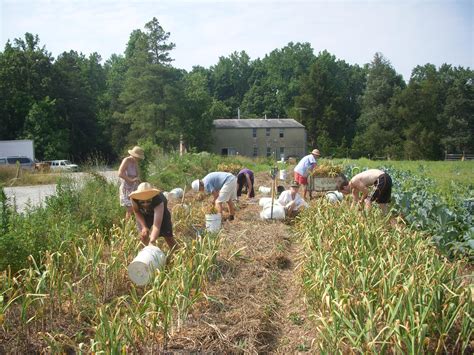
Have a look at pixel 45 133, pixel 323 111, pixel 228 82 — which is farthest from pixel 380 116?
pixel 45 133

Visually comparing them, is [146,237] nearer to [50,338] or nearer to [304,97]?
[50,338]

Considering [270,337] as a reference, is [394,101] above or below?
above

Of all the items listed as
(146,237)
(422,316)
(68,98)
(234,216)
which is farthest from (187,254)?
(68,98)

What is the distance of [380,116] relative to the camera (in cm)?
4931

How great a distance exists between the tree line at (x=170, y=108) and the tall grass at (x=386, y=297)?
A: 113 ft

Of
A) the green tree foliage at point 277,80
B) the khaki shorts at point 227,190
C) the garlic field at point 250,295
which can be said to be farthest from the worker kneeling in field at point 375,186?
the green tree foliage at point 277,80

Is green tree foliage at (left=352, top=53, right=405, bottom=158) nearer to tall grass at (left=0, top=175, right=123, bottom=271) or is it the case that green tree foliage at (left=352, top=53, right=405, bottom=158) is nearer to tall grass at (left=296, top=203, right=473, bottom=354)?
tall grass at (left=0, top=175, right=123, bottom=271)

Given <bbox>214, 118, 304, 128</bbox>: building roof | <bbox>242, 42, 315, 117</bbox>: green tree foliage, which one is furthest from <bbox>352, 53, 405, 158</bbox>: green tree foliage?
<bbox>242, 42, 315, 117</bbox>: green tree foliage

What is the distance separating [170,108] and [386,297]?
1472 inches

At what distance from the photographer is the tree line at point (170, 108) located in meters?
38.6

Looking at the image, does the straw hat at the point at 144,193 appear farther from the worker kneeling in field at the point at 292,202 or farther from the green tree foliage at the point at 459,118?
the green tree foliage at the point at 459,118

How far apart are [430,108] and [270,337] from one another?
4786 cm

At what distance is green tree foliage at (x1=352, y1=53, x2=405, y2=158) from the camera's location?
47375mm

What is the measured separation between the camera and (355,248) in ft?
15.6
